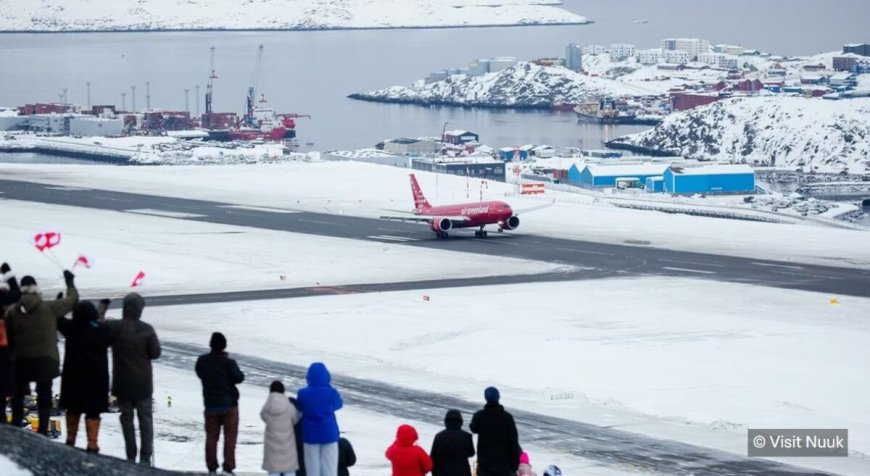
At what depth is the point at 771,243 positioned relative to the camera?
7650 centimetres

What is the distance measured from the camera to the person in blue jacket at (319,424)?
19.8 m

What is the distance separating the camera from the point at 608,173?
435ft

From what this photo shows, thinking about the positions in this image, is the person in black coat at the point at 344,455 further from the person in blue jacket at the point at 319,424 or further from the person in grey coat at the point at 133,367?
the person in grey coat at the point at 133,367

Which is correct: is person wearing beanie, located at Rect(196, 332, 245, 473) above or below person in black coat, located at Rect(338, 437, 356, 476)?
above

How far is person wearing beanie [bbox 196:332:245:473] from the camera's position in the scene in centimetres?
2097

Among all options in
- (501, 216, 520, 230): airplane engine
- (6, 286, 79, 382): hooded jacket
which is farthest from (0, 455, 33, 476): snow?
(501, 216, 520, 230): airplane engine

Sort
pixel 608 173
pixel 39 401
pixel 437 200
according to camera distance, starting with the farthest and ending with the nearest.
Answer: pixel 608 173
pixel 437 200
pixel 39 401

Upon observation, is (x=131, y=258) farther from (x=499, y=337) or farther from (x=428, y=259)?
(x=499, y=337)

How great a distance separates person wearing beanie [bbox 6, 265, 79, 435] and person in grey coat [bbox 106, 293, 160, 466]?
110cm

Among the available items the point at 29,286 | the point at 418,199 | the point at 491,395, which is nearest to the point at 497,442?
the point at 491,395

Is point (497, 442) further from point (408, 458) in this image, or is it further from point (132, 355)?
point (132, 355)

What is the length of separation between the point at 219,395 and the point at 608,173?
113348mm

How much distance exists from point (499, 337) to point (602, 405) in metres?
10.8

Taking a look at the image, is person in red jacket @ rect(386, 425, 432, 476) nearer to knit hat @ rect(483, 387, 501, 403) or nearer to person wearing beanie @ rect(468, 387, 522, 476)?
person wearing beanie @ rect(468, 387, 522, 476)
